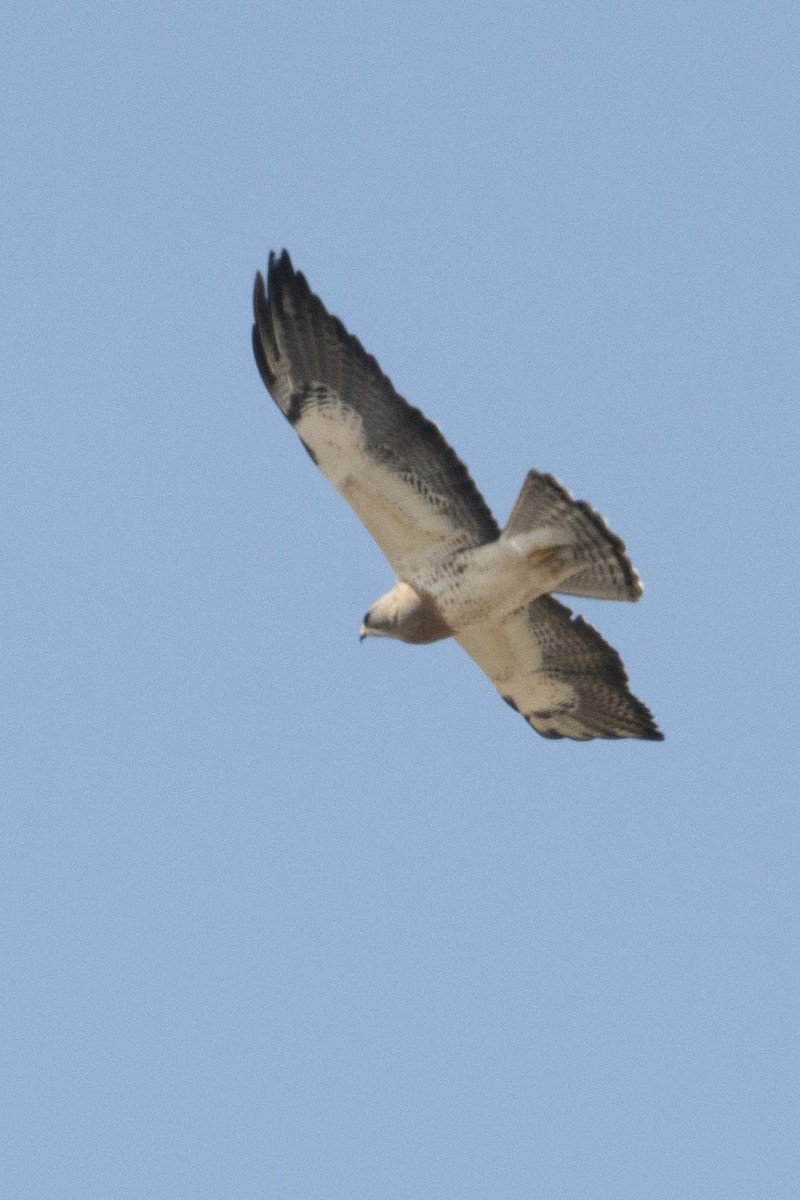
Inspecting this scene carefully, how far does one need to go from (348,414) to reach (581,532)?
4.64ft

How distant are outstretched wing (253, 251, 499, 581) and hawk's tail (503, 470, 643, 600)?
354 millimetres

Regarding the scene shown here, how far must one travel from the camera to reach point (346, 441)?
12930mm

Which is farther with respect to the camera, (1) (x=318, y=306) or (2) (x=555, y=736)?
(2) (x=555, y=736)

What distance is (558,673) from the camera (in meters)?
14.3

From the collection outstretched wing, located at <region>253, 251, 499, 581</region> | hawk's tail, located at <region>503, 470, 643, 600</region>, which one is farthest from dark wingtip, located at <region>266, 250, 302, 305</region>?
Answer: hawk's tail, located at <region>503, 470, 643, 600</region>

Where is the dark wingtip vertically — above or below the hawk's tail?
above

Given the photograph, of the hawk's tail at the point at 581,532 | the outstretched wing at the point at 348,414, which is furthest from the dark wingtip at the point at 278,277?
the hawk's tail at the point at 581,532

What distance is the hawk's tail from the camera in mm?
12844

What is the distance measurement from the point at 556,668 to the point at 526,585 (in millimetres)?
1187

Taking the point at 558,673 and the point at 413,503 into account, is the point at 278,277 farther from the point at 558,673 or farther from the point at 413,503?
the point at 558,673

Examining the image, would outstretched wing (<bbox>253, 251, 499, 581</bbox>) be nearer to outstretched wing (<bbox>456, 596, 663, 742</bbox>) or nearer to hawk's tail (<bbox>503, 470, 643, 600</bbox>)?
hawk's tail (<bbox>503, 470, 643, 600</bbox>)

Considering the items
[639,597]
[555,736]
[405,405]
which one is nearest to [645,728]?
[555,736]

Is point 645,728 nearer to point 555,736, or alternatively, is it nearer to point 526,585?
point 555,736

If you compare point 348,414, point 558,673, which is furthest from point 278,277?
point 558,673
